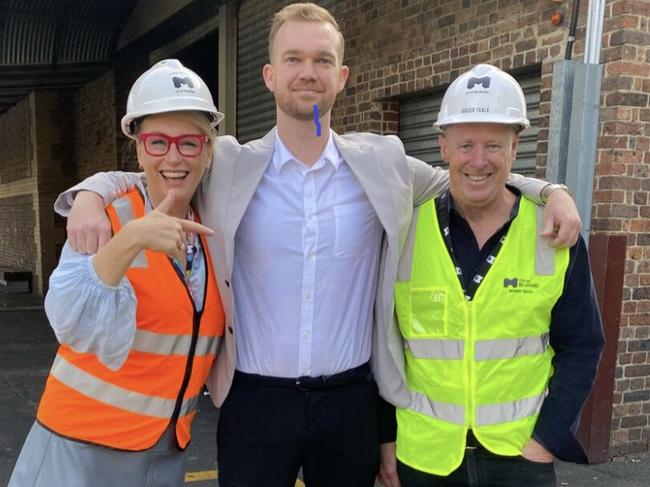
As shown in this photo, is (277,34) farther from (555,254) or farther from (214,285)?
(555,254)

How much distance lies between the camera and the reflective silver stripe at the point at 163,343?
206cm

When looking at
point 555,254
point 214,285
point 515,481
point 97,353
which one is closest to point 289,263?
point 214,285

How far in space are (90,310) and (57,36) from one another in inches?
435

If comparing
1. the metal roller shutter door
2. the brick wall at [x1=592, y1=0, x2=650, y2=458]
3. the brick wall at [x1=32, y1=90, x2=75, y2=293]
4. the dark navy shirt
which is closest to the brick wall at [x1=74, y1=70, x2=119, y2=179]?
the brick wall at [x1=32, y1=90, x2=75, y2=293]

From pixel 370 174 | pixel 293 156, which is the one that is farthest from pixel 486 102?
pixel 293 156

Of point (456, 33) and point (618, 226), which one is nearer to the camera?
point (618, 226)

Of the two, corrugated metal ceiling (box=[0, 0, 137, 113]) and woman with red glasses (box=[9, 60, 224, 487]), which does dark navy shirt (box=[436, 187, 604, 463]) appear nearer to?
woman with red glasses (box=[9, 60, 224, 487])

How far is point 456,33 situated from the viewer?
5.56 meters

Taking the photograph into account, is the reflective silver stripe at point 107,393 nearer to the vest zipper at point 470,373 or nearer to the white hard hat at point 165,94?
the white hard hat at point 165,94

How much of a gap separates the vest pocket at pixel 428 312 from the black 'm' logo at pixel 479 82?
69 cm

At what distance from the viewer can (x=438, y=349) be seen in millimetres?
2289

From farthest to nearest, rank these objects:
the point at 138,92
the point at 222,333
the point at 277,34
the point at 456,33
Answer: the point at 456,33 → the point at 277,34 → the point at 222,333 → the point at 138,92

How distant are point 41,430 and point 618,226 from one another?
3.71 meters

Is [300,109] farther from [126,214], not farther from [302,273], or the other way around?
[126,214]
